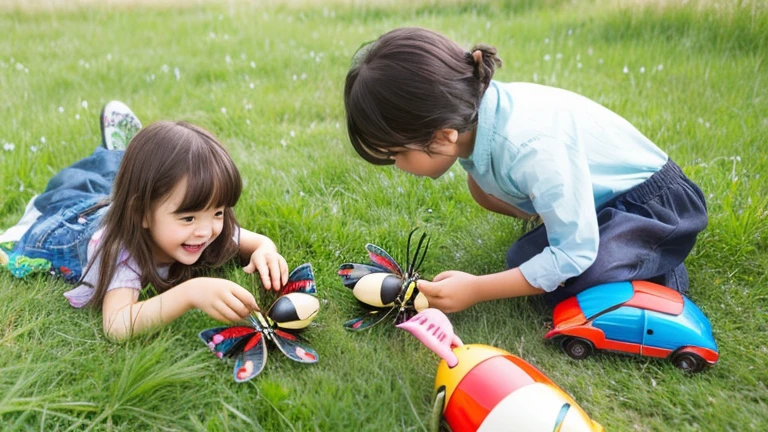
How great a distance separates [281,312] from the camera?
244 centimetres

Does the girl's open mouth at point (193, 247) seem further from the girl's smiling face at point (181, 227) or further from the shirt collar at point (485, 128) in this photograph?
the shirt collar at point (485, 128)

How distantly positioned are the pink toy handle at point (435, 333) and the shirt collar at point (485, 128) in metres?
0.66

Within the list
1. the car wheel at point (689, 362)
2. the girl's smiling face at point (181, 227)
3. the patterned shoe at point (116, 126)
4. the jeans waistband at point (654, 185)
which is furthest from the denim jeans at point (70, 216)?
the car wheel at point (689, 362)

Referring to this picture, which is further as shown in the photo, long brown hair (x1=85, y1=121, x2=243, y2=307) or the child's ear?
long brown hair (x1=85, y1=121, x2=243, y2=307)

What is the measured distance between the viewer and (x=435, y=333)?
2.11 meters

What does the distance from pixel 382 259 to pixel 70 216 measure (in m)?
1.53

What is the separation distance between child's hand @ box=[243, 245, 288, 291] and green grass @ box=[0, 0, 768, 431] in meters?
0.14

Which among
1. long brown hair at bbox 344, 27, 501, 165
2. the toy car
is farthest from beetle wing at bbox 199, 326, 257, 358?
the toy car

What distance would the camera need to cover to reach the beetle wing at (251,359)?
7.38 ft

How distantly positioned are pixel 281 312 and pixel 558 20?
489cm

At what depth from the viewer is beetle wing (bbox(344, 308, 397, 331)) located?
8.40 feet

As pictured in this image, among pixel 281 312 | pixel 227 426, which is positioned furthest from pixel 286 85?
pixel 227 426

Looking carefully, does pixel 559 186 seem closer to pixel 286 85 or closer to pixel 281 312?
pixel 281 312

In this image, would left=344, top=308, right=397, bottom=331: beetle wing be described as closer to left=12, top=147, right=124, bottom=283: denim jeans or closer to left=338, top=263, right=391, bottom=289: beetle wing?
left=338, top=263, right=391, bottom=289: beetle wing
